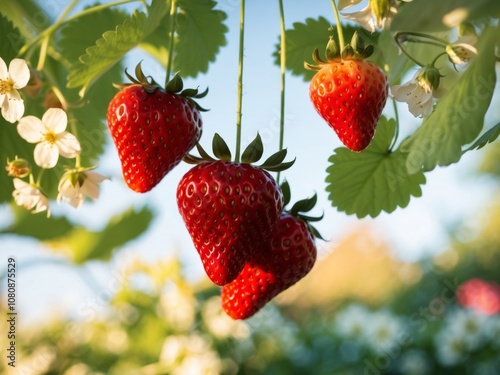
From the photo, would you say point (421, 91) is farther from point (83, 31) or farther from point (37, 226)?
point (37, 226)

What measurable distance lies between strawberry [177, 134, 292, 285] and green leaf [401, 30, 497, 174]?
0.15m

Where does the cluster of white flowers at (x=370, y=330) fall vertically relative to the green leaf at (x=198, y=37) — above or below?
below

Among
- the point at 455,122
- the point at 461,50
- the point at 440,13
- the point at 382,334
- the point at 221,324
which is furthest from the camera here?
the point at 382,334

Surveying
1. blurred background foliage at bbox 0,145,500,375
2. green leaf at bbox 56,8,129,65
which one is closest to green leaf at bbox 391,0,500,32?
green leaf at bbox 56,8,129,65

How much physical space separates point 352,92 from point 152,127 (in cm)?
16

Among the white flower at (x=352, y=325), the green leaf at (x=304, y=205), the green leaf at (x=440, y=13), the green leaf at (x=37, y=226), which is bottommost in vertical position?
the white flower at (x=352, y=325)

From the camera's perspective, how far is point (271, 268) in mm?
584

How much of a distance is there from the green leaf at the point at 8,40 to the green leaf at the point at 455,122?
436mm

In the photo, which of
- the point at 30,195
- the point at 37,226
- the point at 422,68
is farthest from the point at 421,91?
the point at 37,226

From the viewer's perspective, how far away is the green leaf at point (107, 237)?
6.02 ft

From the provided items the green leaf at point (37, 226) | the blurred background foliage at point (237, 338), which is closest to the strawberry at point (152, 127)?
the green leaf at point (37, 226)

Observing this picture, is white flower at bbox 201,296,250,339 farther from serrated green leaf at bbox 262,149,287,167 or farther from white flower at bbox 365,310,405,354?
serrated green leaf at bbox 262,149,287,167

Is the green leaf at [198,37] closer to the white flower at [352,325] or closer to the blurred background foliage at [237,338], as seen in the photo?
the blurred background foliage at [237,338]

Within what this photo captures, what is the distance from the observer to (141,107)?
0.55 m
